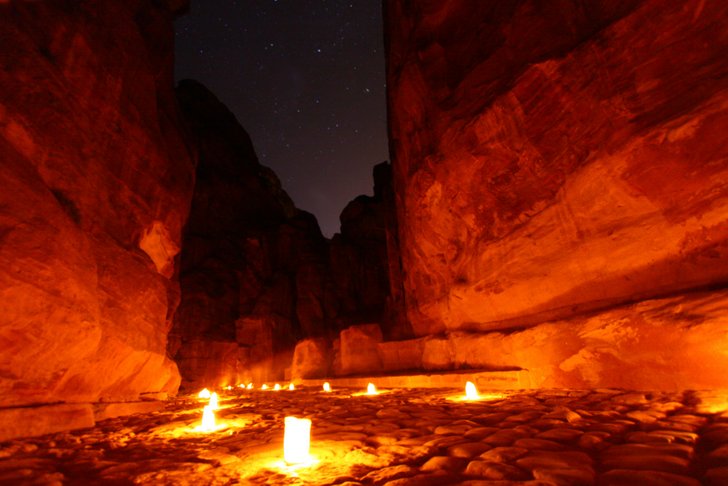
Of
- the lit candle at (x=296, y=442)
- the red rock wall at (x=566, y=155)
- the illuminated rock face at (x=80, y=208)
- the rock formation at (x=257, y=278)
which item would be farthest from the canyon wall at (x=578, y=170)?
the rock formation at (x=257, y=278)

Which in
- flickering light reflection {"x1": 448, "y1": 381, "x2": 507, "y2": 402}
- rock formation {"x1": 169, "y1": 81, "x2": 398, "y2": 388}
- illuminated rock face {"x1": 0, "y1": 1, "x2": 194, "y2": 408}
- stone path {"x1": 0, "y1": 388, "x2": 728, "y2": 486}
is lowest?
stone path {"x1": 0, "y1": 388, "x2": 728, "y2": 486}

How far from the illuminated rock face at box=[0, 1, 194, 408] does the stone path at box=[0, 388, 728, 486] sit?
4.00 feet

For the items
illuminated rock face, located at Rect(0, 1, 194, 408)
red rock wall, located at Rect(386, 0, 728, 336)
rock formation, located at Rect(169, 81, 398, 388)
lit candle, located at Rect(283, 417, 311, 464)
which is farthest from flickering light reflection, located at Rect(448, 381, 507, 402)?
rock formation, located at Rect(169, 81, 398, 388)

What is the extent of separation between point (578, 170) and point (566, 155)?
51 centimetres

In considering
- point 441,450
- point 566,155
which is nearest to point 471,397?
point 441,450

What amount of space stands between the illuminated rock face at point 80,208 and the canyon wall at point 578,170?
7620mm

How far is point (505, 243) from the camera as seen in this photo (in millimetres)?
9414

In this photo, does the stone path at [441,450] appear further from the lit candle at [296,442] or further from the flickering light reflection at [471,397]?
the flickering light reflection at [471,397]

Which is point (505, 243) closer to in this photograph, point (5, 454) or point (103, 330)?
point (103, 330)

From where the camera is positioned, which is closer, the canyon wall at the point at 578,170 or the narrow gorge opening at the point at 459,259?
the narrow gorge opening at the point at 459,259

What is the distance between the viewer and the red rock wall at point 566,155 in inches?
243

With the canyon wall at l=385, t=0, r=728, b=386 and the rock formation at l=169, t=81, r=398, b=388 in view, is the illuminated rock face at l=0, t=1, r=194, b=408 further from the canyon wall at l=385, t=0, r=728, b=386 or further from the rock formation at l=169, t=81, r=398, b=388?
the rock formation at l=169, t=81, r=398, b=388

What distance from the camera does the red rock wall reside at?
6160 mm

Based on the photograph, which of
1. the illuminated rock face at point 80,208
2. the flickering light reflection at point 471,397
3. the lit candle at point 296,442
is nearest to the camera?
the lit candle at point 296,442
